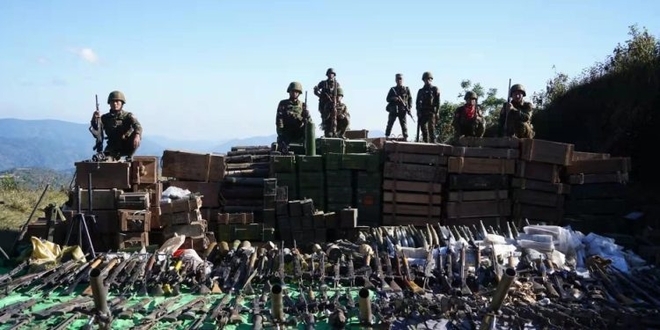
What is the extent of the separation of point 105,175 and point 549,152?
935cm

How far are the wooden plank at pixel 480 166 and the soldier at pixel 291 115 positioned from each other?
434 cm

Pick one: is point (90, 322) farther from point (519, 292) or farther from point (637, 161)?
point (637, 161)

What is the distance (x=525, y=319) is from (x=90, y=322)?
5.67 meters

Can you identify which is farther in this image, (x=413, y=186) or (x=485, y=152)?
(x=413, y=186)

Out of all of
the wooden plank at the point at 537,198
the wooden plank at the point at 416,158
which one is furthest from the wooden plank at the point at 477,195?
the wooden plank at the point at 416,158

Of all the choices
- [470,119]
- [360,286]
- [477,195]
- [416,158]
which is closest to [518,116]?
[470,119]

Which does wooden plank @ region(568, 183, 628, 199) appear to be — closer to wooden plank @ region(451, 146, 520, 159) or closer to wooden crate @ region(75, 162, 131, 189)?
wooden plank @ region(451, 146, 520, 159)

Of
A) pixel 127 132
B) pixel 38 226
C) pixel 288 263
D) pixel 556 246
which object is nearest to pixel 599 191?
pixel 556 246

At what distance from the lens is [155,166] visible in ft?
43.0

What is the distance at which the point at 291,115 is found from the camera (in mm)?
16234

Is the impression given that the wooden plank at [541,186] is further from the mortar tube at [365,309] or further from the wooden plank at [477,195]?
the mortar tube at [365,309]

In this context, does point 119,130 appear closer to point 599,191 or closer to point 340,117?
point 340,117

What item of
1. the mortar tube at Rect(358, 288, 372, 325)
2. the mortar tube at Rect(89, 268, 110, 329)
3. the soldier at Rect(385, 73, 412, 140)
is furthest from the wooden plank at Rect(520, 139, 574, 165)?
the mortar tube at Rect(89, 268, 110, 329)

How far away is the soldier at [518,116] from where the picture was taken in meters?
14.5
